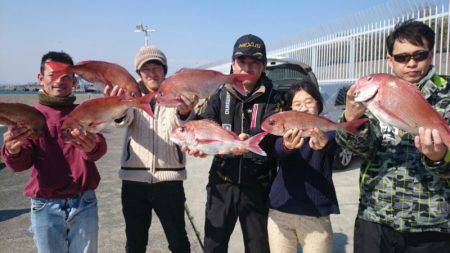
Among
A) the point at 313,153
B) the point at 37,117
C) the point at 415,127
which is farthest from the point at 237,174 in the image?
the point at 37,117

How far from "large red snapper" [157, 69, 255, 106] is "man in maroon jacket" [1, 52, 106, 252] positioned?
2.40 ft

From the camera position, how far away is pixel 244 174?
280cm

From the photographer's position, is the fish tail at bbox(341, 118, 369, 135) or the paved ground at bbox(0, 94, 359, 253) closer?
the fish tail at bbox(341, 118, 369, 135)

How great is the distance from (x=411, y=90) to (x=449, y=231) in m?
1.01

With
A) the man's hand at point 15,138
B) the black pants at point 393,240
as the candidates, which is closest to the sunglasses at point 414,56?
the black pants at point 393,240

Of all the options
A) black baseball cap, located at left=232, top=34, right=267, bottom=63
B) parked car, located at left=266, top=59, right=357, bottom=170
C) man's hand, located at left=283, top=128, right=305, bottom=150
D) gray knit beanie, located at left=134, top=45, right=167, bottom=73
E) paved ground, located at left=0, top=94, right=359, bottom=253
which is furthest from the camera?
→ parked car, located at left=266, top=59, right=357, bottom=170

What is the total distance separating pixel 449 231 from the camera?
2.12 meters

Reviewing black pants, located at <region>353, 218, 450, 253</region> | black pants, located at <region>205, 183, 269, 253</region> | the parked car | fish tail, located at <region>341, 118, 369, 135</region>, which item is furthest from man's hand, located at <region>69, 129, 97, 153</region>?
the parked car

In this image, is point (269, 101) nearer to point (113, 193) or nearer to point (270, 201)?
point (270, 201)

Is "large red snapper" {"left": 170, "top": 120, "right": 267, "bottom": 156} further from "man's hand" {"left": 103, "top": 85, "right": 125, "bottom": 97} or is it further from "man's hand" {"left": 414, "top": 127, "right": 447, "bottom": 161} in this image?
"man's hand" {"left": 414, "top": 127, "right": 447, "bottom": 161}

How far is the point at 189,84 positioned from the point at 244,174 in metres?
0.95

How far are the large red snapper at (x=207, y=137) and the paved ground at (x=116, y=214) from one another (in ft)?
6.46

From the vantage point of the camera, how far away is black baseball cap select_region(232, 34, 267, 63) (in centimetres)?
272

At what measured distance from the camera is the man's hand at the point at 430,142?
1854mm
